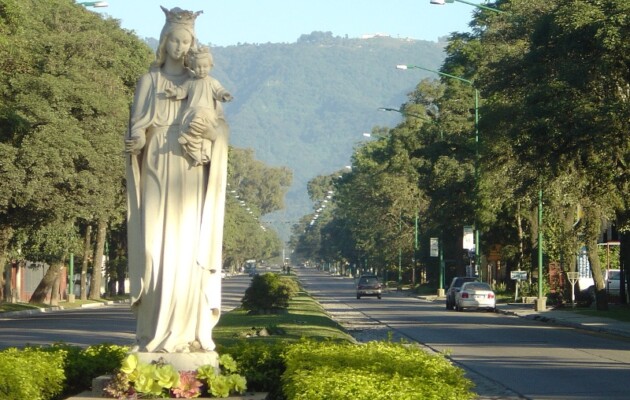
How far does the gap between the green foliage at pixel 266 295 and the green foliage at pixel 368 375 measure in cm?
3043

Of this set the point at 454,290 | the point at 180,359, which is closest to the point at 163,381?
the point at 180,359

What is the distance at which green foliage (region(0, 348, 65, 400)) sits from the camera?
1148cm

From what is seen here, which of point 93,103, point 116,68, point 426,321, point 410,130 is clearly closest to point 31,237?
point 116,68

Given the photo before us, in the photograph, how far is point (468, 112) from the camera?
245ft

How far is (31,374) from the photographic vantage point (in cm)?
1198

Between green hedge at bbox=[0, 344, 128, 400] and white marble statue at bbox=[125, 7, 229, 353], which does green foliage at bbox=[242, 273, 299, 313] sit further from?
white marble statue at bbox=[125, 7, 229, 353]

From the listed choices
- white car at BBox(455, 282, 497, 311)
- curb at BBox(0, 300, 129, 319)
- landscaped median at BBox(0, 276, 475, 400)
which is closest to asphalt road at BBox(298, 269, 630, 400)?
landscaped median at BBox(0, 276, 475, 400)

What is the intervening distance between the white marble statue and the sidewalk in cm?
2538

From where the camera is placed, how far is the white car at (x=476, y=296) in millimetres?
55688

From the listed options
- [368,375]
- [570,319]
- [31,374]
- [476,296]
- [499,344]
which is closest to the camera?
[368,375]

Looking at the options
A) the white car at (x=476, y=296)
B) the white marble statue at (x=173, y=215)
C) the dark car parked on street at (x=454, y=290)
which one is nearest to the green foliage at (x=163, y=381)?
the white marble statue at (x=173, y=215)

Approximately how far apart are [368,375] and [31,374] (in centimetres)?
322

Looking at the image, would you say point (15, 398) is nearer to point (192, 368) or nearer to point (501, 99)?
point (192, 368)

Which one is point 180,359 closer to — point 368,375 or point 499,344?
point 368,375
